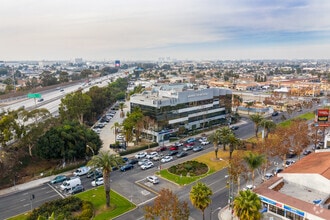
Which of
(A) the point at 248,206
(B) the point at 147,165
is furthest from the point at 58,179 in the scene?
(A) the point at 248,206

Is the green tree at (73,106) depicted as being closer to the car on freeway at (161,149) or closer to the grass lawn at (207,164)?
the car on freeway at (161,149)

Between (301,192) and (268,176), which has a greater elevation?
(301,192)

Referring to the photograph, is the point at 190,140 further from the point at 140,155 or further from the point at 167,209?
the point at 167,209

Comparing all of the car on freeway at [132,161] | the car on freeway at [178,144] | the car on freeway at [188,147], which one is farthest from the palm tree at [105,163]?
the car on freeway at [178,144]

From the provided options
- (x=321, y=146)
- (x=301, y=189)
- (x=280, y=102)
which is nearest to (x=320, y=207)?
(x=301, y=189)

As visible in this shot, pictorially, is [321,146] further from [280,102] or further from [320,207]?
[280,102]

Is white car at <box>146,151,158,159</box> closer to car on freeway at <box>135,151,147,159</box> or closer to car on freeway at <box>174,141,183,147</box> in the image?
car on freeway at <box>135,151,147,159</box>
